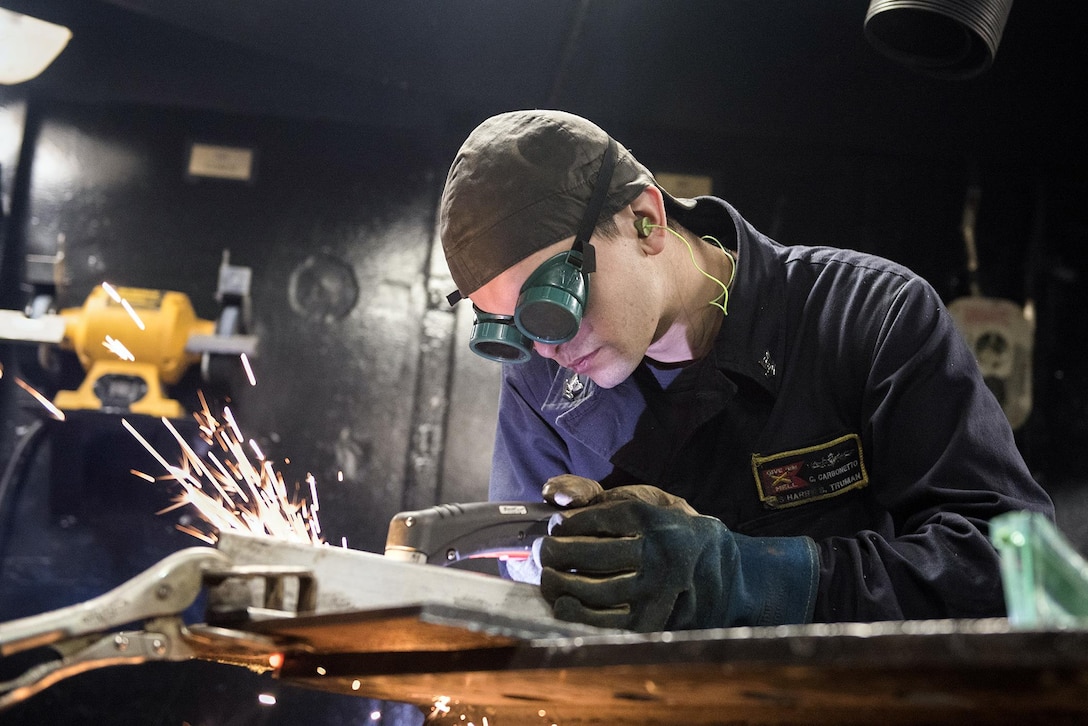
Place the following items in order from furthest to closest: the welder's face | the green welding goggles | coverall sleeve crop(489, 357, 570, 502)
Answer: coverall sleeve crop(489, 357, 570, 502) → the welder's face → the green welding goggles

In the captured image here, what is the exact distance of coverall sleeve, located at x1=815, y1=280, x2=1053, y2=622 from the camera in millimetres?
1516

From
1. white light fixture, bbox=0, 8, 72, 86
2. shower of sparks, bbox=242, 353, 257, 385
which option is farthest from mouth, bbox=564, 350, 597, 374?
white light fixture, bbox=0, 8, 72, 86

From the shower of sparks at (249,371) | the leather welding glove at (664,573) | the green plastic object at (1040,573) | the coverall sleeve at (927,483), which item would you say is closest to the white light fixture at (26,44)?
the shower of sparks at (249,371)

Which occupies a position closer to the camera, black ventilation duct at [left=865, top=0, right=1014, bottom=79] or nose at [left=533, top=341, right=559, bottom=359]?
nose at [left=533, top=341, right=559, bottom=359]

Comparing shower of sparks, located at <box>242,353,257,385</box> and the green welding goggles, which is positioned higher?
the green welding goggles

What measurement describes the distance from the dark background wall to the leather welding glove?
197cm

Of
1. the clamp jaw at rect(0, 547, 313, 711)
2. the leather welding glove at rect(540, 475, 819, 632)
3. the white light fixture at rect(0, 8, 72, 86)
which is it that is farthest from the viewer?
the white light fixture at rect(0, 8, 72, 86)

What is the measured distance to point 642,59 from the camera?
3156mm

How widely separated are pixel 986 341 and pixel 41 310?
3084mm

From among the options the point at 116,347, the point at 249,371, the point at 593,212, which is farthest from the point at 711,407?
the point at 116,347

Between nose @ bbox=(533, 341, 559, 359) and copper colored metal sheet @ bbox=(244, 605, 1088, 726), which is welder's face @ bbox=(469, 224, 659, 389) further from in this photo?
copper colored metal sheet @ bbox=(244, 605, 1088, 726)

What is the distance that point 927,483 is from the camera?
1.63 m

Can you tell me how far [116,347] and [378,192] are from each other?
3.39ft

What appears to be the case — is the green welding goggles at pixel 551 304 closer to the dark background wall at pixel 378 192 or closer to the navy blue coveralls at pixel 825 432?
the navy blue coveralls at pixel 825 432
